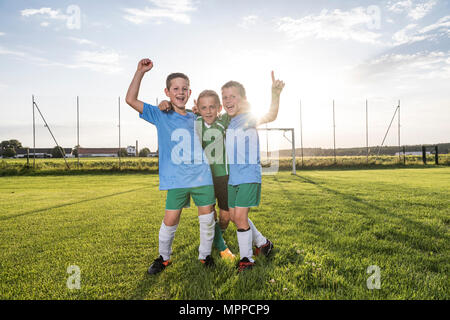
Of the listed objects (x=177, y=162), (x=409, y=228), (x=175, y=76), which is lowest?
(x=409, y=228)

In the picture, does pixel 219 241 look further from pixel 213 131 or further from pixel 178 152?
pixel 213 131

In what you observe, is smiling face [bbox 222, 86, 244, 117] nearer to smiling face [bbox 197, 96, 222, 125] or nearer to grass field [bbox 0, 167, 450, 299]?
smiling face [bbox 197, 96, 222, 125]

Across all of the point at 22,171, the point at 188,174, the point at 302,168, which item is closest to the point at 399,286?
the point at 188,174

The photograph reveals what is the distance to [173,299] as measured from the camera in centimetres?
197

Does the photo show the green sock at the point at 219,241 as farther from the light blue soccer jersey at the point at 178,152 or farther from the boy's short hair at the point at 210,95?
the boy's short hair at the point at 210,95

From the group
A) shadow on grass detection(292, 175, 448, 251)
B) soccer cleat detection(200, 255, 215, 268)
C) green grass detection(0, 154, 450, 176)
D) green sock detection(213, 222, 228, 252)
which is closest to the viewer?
soccer cleat detection(200, 255, 215, 268)

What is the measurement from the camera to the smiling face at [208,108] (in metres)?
2.66

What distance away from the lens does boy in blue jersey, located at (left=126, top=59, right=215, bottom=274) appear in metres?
2.51

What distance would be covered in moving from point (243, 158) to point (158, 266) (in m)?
1.38

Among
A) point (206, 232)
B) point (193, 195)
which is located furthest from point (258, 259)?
point (193, 195)

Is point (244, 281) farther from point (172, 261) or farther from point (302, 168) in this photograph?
point (302, 168)

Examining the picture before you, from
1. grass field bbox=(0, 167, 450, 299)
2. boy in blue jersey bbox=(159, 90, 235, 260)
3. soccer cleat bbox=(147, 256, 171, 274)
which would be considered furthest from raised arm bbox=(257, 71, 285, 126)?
soccer cleat bbox=(147, 256, 171, 274)

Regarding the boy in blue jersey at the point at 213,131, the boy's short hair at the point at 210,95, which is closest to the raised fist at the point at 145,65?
the boy in blue jersey at the point at 213,131

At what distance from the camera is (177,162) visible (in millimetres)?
2525
